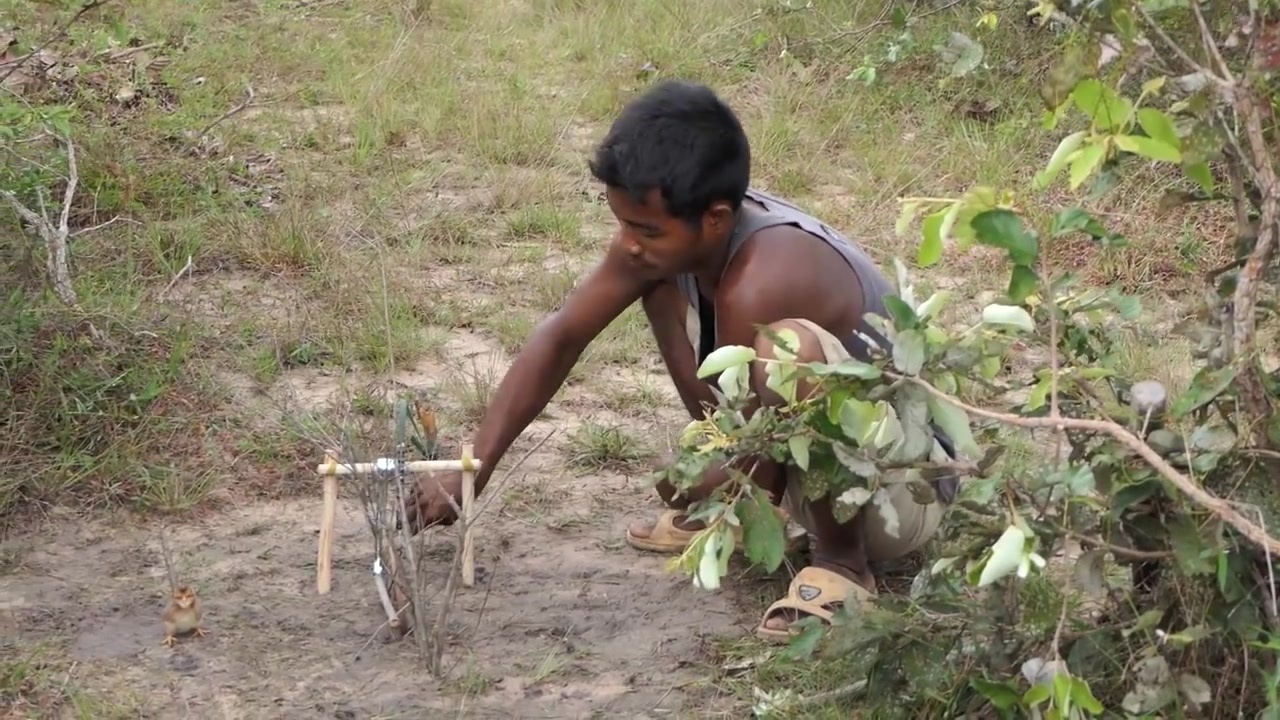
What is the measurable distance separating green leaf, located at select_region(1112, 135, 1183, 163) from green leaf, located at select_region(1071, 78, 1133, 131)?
0.03 m

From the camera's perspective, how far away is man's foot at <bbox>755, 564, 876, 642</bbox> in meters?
2.61

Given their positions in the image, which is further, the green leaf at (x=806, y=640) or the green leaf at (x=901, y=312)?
the green leaf at (x=806, y=640)

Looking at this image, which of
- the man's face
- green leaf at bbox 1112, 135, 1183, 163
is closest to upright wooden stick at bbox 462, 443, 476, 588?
the man's face

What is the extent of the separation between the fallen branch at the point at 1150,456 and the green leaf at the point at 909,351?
0.02m

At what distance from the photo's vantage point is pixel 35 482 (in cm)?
306

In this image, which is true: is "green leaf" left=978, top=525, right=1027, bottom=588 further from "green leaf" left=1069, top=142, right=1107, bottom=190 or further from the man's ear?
the man's ear

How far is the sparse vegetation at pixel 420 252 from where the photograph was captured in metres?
2.64

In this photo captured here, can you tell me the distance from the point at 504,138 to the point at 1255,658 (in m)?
3.58

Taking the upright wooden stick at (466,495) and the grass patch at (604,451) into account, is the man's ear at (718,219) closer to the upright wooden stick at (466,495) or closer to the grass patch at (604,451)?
the upright wooden stick at (466,495)

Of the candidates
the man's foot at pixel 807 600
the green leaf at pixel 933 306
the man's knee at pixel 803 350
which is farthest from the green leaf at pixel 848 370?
the man's foot at pixel 807 600

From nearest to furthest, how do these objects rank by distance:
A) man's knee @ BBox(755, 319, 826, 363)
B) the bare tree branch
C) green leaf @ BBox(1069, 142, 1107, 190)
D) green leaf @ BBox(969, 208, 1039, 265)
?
1. green leaf @ BBox(1069, 142, 1107, 190)
2. green leaf @ BBox(969, 208, 1039, 265)
3. man's knee @ BBox(755, 319, 826, 363)
4. the bare tree branch

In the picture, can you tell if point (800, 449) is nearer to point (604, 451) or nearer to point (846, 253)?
point (846, 253)

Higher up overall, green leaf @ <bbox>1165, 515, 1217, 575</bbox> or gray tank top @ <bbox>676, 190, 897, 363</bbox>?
gray tank top @ <bbox>676, 190, 897, 363</bbox>

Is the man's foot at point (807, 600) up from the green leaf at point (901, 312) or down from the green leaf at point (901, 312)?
down
